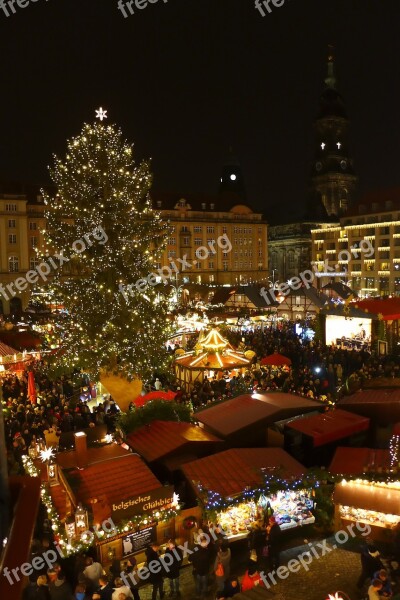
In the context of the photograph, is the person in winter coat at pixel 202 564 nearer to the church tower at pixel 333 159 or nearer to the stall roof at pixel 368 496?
the stall roof at pixel 368 496

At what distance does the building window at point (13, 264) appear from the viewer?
159 feet

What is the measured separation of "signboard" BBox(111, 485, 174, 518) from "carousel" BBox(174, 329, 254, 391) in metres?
8.48

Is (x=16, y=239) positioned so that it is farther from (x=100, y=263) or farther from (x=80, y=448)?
(x=80, y=448)

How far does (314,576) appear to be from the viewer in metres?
7.06

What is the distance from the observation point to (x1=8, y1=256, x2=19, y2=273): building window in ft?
159

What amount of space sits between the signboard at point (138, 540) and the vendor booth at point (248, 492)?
35.4 inches

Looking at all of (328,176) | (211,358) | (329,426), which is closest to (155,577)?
(329,426)

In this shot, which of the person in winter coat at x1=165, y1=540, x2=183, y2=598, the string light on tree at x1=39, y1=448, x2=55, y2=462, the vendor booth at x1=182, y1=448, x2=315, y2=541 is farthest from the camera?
the string light on tree at x1=39, y1=448, x2=55, y2=462

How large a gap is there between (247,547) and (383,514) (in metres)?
2.29

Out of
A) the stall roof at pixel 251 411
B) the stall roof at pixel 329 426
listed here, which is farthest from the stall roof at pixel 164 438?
the stall roof at pixel 329 426

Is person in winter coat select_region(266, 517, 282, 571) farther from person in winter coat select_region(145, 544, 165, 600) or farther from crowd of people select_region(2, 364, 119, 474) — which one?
crowd of people select_region(2, 364, 119, 474)

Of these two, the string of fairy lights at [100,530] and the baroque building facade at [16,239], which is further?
the baroque building facade at [16,239]

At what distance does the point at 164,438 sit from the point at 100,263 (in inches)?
276

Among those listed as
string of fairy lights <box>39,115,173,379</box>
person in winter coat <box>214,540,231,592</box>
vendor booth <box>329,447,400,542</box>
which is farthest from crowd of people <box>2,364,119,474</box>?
vendor booth <box>329,447,400,542</box>
